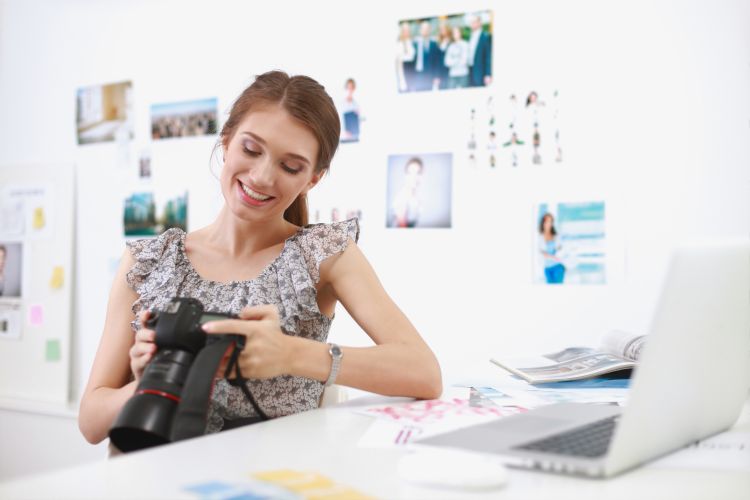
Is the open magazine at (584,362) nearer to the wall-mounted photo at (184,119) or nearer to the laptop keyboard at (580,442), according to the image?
the laptop keyboard at (580,442)

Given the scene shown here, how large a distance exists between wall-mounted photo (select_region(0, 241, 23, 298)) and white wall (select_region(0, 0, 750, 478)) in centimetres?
28

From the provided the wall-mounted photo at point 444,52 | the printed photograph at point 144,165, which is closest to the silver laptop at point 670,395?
the wall-mounted photo at point 444,52

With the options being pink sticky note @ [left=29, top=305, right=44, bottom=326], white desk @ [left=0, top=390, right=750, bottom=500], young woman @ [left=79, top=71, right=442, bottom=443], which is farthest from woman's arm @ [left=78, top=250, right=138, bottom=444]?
pink sticky note @ [left=29, top=305, right=44, bottom=326]

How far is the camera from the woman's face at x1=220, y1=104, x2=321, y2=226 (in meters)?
1.29

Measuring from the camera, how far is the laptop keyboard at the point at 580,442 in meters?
0.67

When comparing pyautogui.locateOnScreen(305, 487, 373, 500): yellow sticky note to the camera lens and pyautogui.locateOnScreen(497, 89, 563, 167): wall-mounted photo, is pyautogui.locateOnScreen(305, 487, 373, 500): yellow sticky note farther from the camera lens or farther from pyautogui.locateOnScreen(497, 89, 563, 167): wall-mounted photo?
pyautogui.locateOnScreen(497, 89, 563, 167): wall-mounted photo

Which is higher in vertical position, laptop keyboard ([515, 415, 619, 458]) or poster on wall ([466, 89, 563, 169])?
poster on wall ([466, 89, 563, 169])

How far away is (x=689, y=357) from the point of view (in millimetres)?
708

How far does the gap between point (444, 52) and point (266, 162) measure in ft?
3.54

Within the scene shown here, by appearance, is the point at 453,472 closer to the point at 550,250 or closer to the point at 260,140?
the point at 260,140

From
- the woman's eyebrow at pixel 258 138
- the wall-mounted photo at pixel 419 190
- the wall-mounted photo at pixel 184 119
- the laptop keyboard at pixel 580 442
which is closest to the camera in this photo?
the laptop keyboard at pixel 580 442

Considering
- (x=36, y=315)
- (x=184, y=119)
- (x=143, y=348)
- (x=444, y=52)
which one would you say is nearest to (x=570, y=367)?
(x=143, y=348)

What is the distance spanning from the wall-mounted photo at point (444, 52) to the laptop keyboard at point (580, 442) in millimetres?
1526

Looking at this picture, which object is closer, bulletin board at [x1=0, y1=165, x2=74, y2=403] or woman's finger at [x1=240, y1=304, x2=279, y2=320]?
woman's finger at [x1=240, y1=304, x2=279, y2=320]
